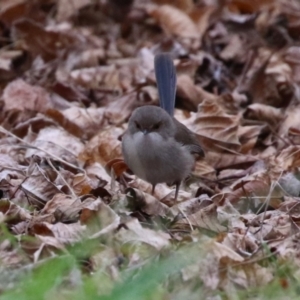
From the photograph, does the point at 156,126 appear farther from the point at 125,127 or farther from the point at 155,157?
the point at 125,127

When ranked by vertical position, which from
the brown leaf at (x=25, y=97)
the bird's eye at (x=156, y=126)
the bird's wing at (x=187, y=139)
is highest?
the bird's eye at (x=156, y=126)

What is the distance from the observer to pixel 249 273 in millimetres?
3734

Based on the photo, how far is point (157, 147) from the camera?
510 centimetres

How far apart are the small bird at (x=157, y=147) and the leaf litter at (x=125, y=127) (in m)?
0.18

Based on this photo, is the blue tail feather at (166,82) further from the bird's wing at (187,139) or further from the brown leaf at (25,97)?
the brown leaf at (25,97)

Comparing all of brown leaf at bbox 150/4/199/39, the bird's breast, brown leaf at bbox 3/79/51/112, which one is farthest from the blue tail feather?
brown leaf at bbox 150/4/199/39

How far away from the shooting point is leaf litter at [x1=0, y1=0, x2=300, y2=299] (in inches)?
157

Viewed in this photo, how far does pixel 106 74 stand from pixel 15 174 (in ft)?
8.39

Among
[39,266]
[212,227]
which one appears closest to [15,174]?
[212,227]

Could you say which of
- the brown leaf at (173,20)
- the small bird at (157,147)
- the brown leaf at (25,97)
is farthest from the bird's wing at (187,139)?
the brown leaf at (173,20)

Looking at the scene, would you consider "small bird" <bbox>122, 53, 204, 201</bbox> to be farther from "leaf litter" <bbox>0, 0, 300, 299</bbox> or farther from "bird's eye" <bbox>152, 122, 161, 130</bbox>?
"leaf litter" <bbox>0, 0, 300, 299</bbox>

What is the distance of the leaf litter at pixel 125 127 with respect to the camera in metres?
3.99

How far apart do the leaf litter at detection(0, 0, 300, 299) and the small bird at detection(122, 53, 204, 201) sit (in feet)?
0.58

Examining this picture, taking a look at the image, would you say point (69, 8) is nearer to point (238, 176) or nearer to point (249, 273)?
point (238, 176)
